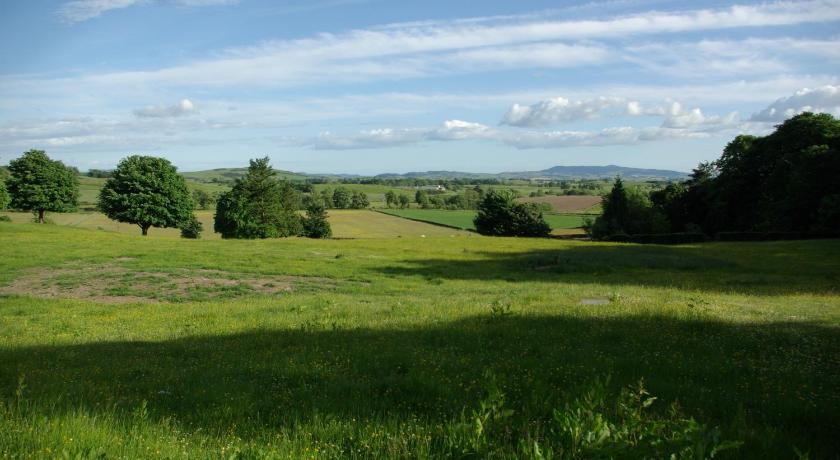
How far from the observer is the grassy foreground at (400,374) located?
4.80m

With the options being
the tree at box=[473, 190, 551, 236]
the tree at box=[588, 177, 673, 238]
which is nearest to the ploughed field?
the tree at box=[473, 190, 551, 236]

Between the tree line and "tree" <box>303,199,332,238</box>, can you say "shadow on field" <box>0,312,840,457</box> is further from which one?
"tree" <box>303,199,332,238</box>

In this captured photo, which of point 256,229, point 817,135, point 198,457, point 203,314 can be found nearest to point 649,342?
point 198,457

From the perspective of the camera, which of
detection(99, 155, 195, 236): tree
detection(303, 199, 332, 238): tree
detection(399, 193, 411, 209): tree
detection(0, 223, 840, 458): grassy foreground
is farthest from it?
detection(399, 193, 411, 209): tree

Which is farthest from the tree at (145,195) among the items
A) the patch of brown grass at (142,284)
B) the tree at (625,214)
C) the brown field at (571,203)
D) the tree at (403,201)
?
the tree at (403,201)

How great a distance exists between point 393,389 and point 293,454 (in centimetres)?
248

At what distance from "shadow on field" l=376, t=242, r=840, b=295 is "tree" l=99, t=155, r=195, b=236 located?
4304 centimetres

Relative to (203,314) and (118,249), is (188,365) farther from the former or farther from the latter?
(118,249)

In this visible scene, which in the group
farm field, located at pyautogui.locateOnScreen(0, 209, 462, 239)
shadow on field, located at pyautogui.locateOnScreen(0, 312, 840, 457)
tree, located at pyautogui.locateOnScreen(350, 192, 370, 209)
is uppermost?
tree, located at pyautogui.locateOnScreen(350, 192, 370, 209)

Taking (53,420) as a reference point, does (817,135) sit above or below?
above

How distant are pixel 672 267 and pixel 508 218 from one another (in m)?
56.3

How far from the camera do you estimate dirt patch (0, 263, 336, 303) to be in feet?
69.2

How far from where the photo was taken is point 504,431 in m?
5.08

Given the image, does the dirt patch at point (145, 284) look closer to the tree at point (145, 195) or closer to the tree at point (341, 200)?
the tree at point (145, 195)
